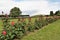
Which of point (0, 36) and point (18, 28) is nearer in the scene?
point (0, 36)

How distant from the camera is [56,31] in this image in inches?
592

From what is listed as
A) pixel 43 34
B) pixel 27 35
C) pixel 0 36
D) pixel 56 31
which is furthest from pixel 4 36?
pixel 56 31

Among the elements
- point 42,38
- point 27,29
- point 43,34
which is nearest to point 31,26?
point 27,29

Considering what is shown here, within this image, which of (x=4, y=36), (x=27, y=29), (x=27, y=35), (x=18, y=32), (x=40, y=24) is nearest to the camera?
(x=4, y=36)

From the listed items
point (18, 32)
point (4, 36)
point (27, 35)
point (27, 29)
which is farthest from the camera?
point (27, 29)

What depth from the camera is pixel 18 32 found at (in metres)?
12.2

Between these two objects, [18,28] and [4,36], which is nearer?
[4,36]

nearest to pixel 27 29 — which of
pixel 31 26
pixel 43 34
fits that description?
pixel 31 26

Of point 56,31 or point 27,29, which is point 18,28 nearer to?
point 27,29

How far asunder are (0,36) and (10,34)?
63 cm

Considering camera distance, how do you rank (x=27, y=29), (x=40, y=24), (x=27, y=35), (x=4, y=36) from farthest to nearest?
(x=40, y=24)
(x=27, y=29)
(x=27, y=35)
(x=4, y=36)

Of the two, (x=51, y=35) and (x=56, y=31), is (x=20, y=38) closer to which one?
(x=51, y=35)

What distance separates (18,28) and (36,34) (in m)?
1.80

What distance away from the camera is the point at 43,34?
45.6 ft
